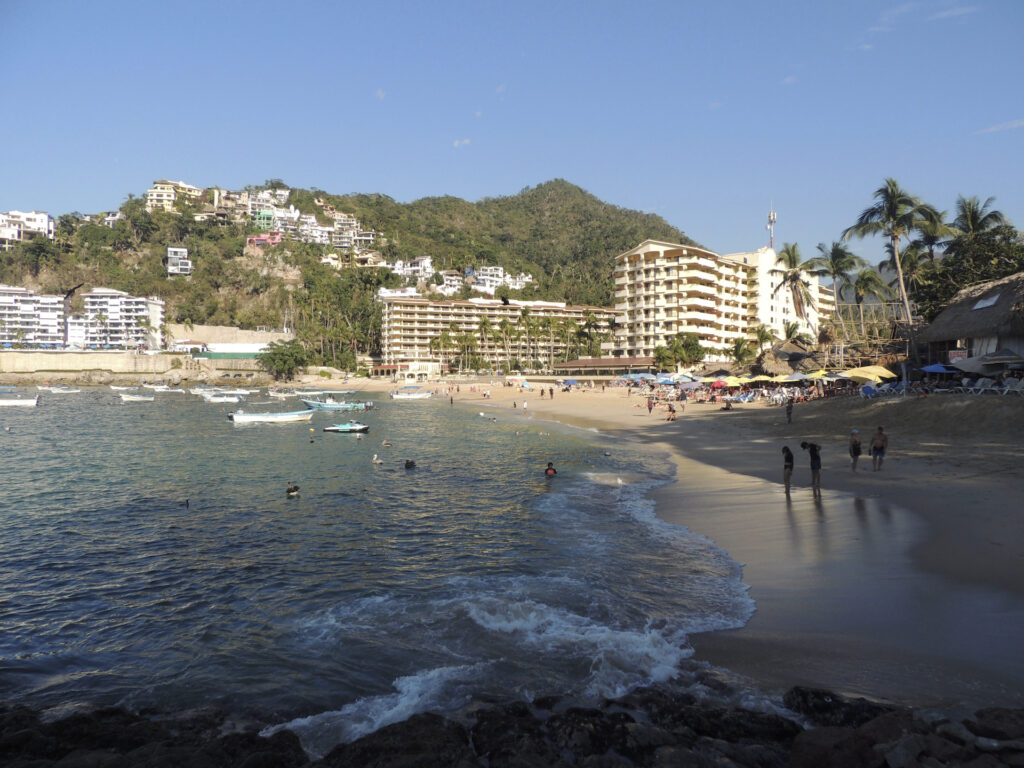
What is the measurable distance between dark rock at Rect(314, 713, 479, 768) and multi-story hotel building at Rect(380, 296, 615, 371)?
118616 mm

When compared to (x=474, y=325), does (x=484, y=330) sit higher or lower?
lower

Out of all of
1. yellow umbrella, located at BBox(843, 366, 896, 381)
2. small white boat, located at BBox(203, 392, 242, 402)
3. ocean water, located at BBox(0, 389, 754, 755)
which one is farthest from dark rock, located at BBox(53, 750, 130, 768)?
small white boat, located at BBox(203, 392, 242, 402)

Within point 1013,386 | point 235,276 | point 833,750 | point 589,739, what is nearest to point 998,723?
point 833,750

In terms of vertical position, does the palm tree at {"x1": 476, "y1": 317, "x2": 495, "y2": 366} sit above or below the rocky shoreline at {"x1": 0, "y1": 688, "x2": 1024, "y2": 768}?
above

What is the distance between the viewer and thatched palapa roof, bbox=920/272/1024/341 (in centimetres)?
3098

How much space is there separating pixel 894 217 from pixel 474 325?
9641cm

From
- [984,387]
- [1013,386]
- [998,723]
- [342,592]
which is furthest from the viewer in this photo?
[984,387]

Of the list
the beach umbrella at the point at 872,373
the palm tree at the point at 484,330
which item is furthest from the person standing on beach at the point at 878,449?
the palm tree at the point at 484,330

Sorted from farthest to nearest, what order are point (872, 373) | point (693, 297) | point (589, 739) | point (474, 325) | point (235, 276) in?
point (235, 276)
point (474, 325)
point (693, 297)
point (872, 373)
point (589, 739)

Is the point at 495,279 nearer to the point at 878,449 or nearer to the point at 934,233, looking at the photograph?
the point at 934,233

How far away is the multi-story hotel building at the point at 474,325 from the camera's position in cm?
12862

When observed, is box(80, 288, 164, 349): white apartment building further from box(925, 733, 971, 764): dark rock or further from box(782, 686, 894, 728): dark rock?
box(925, 733, 971, 764): dark rock

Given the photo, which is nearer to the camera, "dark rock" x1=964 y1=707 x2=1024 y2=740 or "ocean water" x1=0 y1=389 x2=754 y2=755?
"dark rock" x1=964 y1=707 x2=1024 y2=740

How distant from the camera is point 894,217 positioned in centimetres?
4556
